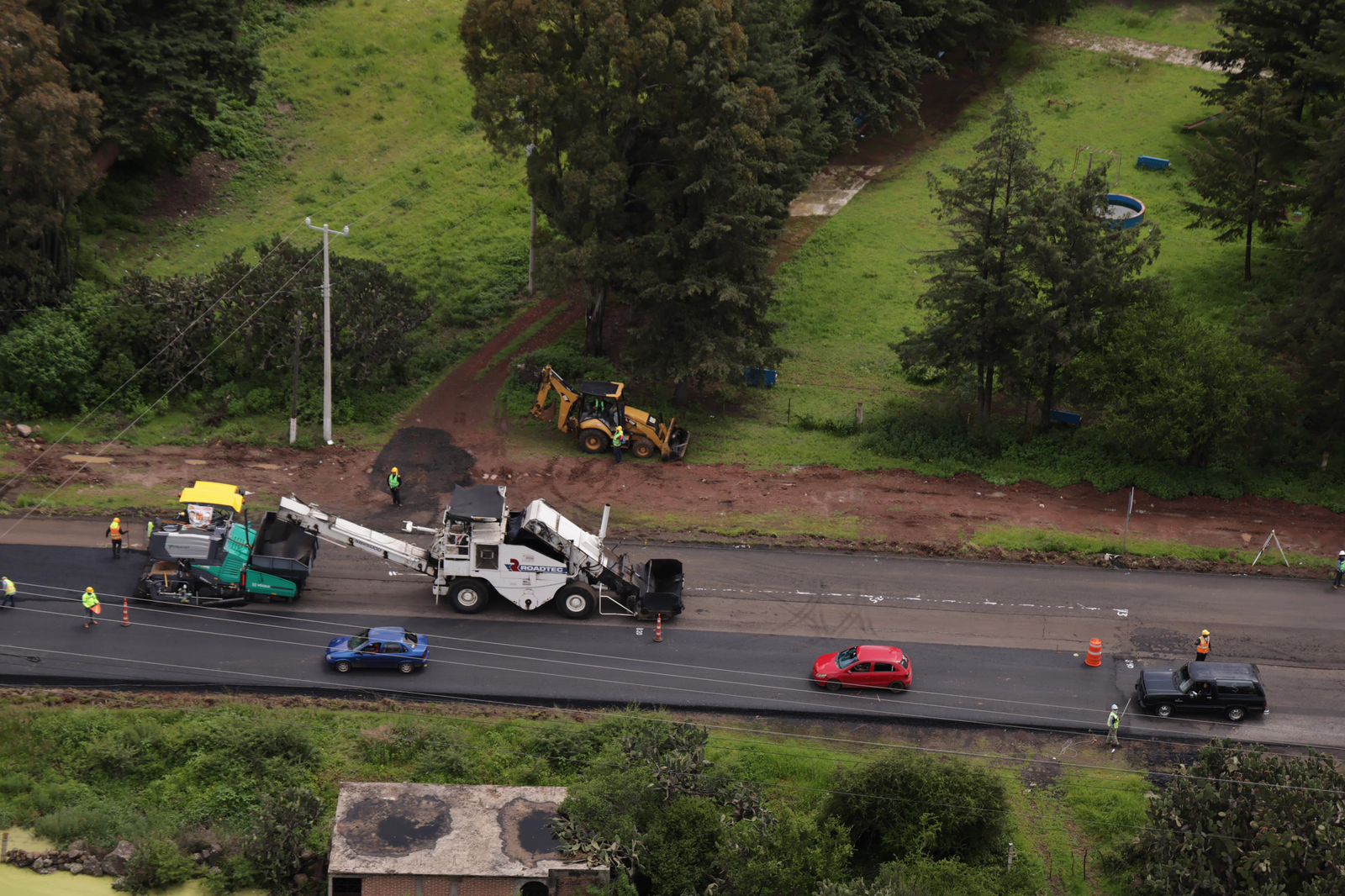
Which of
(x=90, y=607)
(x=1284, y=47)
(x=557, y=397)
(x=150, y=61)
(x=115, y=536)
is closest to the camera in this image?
(x=90, y=607)

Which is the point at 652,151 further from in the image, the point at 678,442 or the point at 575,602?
the point at 575,602

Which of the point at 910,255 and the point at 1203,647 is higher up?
the point at 910,255

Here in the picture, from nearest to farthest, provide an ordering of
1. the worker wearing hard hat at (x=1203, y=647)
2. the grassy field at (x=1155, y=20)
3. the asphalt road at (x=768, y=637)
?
the asphalt road at (x=768, y=637) < the worker wearing hard hat at (x=1203, y=647) < the grassy field at (x=1155, y=20)

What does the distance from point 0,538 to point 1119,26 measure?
65596 mm

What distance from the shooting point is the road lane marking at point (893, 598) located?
43125 mm

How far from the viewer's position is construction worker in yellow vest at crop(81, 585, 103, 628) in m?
39.2

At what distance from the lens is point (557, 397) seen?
5325 centimetres

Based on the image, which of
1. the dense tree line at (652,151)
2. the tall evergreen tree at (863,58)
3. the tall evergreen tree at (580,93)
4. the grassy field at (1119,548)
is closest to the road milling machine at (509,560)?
the grassy field at (1119,548)

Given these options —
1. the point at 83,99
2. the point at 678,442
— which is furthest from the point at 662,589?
the point at 83,99

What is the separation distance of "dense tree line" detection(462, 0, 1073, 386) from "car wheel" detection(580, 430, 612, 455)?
11.3ft

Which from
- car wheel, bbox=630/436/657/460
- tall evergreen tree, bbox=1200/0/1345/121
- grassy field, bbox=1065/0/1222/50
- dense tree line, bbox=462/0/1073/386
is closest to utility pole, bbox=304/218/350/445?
dense tree line, bbox=462/0/1073/386

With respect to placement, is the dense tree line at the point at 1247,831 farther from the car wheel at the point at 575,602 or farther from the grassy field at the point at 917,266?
the grassy field at the point at 917,266

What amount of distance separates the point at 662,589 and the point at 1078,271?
18952 millimetres

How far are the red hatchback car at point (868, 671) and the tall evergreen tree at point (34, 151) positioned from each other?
32.3 metres
